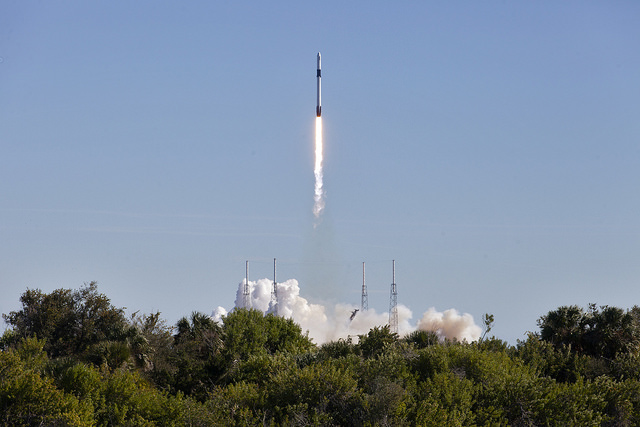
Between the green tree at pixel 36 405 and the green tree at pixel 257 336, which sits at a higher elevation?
the green tree at pixel 257 336

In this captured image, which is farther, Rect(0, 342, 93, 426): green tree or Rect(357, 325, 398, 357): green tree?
Rect(357, 325, 398, 357): green tree

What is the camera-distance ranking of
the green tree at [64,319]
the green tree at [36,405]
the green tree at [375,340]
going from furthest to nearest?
the green tree at [64,319] → the green tree at [375,340] → the green tree at [36,405]

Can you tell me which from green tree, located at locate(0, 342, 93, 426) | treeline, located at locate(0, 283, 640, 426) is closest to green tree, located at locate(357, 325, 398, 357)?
treeline, located at locate(0, 283, 640, 426)

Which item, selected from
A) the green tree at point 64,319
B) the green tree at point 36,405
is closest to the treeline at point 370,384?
the green tree at point 36,405

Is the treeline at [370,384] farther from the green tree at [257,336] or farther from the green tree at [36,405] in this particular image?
the green tree at [257,336]

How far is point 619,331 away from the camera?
4612 cm

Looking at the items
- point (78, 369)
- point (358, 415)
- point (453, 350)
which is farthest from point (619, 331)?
point (78, 369)

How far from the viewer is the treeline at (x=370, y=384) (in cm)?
3347

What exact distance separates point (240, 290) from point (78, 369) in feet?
306

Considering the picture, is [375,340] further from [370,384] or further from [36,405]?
[36,405]

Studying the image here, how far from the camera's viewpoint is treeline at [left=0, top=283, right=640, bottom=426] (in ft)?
110

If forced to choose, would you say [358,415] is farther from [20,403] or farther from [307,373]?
[20,403]

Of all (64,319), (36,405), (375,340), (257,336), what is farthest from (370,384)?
(64,319)

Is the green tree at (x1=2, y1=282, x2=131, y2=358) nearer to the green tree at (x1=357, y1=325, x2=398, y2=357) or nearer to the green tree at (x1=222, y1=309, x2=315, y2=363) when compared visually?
the green tree at (x1=222, y1=309, x2=315, y2=363)
